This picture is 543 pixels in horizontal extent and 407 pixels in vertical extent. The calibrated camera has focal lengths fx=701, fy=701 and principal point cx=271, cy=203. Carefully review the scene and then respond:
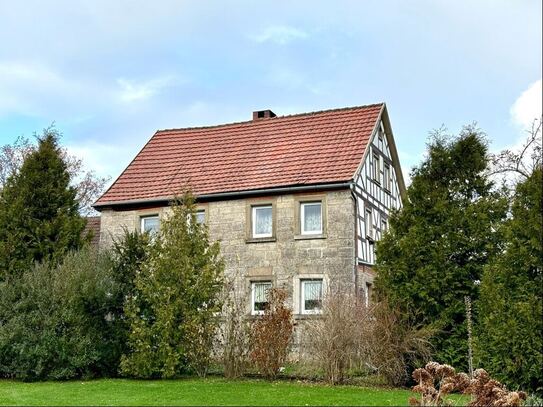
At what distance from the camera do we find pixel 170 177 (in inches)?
979

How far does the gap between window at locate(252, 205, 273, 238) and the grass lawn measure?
7.21 m

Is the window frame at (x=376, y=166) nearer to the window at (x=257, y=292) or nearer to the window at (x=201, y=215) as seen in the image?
the window at (x=257, y=292)

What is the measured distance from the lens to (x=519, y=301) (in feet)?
42.7

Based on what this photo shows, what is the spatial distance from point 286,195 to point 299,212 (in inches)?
28.4

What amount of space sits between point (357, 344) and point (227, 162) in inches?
435

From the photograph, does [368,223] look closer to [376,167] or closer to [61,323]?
[376,167]

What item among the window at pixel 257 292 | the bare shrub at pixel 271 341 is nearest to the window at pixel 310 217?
the window at pixel 257 292

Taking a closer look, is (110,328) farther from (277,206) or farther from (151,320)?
(277,206)

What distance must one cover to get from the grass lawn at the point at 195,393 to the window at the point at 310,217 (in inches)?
277

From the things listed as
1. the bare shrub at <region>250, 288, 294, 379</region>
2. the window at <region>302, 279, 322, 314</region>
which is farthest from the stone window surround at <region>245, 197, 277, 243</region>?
the bare shrub at <region>250, 288, 294, 379</region>

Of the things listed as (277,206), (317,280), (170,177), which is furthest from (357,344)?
(170,177)

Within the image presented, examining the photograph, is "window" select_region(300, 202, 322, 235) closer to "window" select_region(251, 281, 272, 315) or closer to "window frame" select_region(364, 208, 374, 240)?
"window frame" select_region(364, 208, 374, 240)

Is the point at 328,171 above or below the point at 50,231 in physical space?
above

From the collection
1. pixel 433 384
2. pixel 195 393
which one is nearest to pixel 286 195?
pixel 195 393
